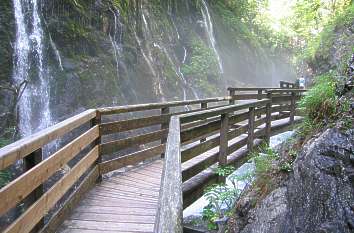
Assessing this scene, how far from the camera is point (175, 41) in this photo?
752 inches

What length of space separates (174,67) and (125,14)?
363 centimetres

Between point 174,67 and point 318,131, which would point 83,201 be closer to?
point 318,131

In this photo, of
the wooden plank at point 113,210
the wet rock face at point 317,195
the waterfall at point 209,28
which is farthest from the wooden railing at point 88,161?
the waterfall at point 209,28

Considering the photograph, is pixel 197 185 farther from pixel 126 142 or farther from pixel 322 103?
pixel 322 103

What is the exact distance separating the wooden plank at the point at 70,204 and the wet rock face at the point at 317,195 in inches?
72.3

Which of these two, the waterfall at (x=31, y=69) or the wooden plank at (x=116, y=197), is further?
the waterfall at (x=31, y=69)

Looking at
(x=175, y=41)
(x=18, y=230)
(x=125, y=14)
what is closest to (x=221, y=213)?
(x=18, y=230)

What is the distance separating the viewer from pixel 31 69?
37.2ft

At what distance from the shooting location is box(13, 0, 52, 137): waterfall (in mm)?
10758

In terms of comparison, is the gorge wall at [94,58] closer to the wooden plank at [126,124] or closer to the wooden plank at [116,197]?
the wooden plank at [126,124]

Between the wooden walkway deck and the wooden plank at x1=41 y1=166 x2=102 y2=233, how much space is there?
2.3 inches

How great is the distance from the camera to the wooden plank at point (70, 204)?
375 cm

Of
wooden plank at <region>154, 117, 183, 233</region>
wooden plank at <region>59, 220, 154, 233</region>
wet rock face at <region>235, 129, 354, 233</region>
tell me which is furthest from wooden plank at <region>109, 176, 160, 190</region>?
wooden plank at <region>154, 117, 183, 233</region>

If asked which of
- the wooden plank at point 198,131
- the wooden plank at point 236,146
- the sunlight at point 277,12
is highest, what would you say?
the sunlight at point 277,12
